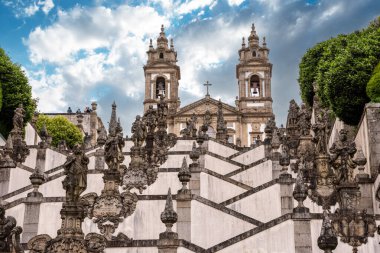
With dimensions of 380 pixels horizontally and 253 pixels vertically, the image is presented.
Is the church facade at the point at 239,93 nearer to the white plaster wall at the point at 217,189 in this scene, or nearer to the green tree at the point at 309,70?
the green tree at the point at 309,70

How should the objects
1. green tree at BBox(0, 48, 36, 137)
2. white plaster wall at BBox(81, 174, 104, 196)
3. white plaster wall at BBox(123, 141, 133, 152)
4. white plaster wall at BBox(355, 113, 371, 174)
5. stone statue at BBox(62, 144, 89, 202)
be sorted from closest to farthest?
stone statue at BBox(62, 144, 89, 202)
white plaster wall at BBox(81, 174, 104, 196)
white plaster wall at BBox(355, 113, 371, 174)
white plaster wall at BBox(123, 141, 133, 152)
green tree at BBox(0, 48, 36, 137)

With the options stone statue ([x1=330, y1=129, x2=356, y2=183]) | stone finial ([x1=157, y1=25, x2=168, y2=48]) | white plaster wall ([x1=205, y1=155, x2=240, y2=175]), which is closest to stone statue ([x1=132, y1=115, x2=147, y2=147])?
white plaster wall ([x1=205, y1=155, x2=240, y2=175])

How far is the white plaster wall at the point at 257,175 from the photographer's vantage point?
76.2 ft

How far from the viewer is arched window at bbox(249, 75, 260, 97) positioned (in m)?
61.9

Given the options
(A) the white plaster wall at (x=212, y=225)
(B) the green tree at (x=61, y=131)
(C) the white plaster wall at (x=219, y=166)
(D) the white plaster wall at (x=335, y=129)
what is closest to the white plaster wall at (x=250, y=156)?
(C) the white plaster wall at (x=219, y=166)

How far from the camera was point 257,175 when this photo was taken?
23.4 metres

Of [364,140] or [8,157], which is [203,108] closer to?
[8,157]

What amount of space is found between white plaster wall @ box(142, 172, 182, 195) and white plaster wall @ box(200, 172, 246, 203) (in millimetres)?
1050

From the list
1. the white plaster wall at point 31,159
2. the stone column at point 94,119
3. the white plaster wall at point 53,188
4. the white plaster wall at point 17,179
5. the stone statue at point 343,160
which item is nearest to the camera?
the stone statue at point 343,160

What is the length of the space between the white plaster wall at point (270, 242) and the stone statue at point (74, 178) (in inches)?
163

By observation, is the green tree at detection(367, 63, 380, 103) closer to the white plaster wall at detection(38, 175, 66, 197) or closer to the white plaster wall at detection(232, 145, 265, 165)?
the white plaster wall at detection(232, 145, 265, 165)

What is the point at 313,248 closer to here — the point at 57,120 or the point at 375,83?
the point at 375,83

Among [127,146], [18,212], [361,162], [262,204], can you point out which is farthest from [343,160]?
[127,146]

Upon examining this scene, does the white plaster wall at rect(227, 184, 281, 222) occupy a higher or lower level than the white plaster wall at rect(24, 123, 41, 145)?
lower
